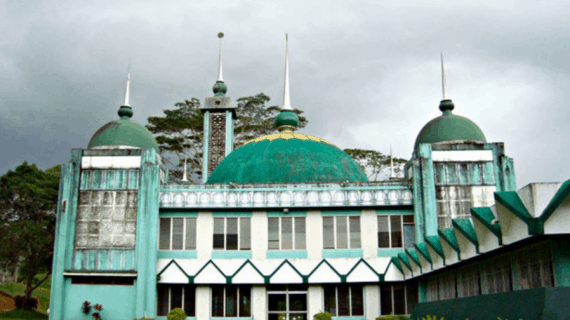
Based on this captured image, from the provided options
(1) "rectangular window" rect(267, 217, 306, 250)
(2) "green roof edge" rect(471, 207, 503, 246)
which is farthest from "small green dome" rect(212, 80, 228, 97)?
(2) "green roof edge" rect(471, 207, 503, 246)

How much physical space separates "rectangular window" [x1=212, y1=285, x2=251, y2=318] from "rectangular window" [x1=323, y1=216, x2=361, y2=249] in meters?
3.99

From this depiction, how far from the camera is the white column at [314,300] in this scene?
25.1 meters

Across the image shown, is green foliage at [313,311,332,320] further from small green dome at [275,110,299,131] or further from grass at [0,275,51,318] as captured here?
grass at [0,275,51,318]

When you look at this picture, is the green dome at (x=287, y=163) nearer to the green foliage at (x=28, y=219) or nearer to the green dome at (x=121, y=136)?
the green dome at (x=121, y=136)

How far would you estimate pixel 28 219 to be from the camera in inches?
1385

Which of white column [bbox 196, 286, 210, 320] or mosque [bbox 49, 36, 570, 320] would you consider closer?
mosque [bbox 49, 36, 570, 320]

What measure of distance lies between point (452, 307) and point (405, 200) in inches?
433

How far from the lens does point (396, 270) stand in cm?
2483

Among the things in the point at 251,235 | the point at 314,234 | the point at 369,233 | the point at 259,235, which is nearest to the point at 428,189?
the point at 369,233

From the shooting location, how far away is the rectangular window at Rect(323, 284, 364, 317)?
987 inches

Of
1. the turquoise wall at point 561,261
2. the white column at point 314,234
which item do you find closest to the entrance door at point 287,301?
the white column at point 314,234

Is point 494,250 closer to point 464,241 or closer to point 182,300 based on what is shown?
point 464,241

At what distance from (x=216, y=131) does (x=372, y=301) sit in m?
17.5

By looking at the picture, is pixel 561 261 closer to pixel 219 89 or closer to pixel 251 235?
pixel 251 235
